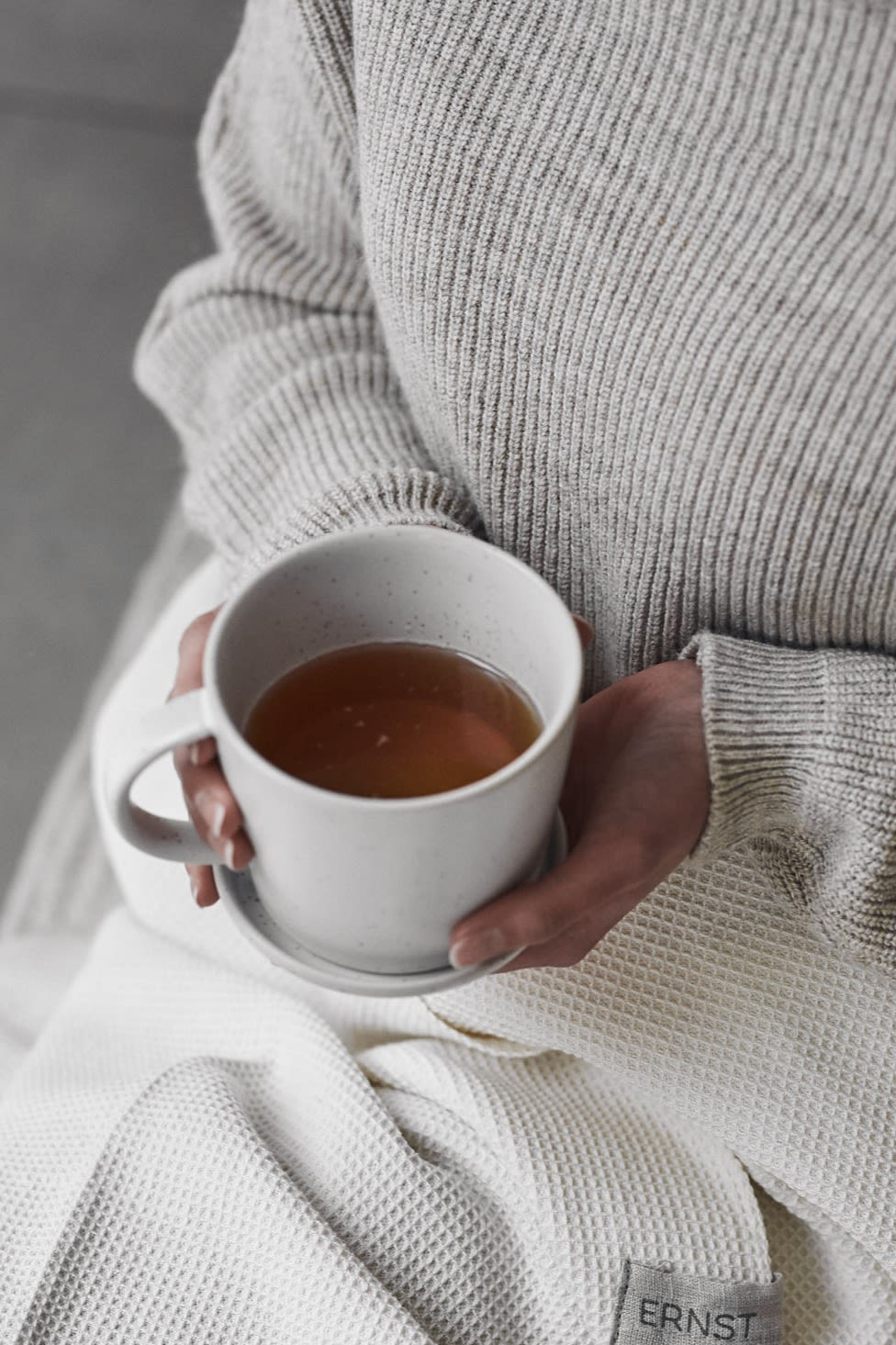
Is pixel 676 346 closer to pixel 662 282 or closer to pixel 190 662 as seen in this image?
pixel 662 282

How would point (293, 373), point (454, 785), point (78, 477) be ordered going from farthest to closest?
point (78, 477) → point (293, 373) → point (454, 785)

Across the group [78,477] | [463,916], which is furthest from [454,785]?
[78,477]

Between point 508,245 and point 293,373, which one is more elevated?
point 508,245

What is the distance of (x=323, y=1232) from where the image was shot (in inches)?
19.3

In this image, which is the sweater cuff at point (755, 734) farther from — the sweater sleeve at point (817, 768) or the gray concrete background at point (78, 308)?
the gray concrete background at point (78, 308)

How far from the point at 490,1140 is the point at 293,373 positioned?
41cm

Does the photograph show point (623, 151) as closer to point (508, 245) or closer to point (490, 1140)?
point (508, 245)

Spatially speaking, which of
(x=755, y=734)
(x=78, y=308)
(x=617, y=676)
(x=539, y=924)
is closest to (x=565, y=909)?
(x=539, y=924)

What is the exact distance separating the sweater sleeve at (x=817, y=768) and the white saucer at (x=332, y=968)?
9 centimetres

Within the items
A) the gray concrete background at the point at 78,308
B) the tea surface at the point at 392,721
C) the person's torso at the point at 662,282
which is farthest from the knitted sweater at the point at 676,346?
the gray concrete background at the point at 78,308

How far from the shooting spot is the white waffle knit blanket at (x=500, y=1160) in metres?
0.50

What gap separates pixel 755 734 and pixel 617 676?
0.49 ft

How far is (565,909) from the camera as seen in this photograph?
16.1 inches

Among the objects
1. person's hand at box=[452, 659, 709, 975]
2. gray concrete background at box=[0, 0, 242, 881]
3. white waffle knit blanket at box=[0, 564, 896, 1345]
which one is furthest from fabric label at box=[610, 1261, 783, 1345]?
gray concrete background at box=[0, 0, 242, 881]
